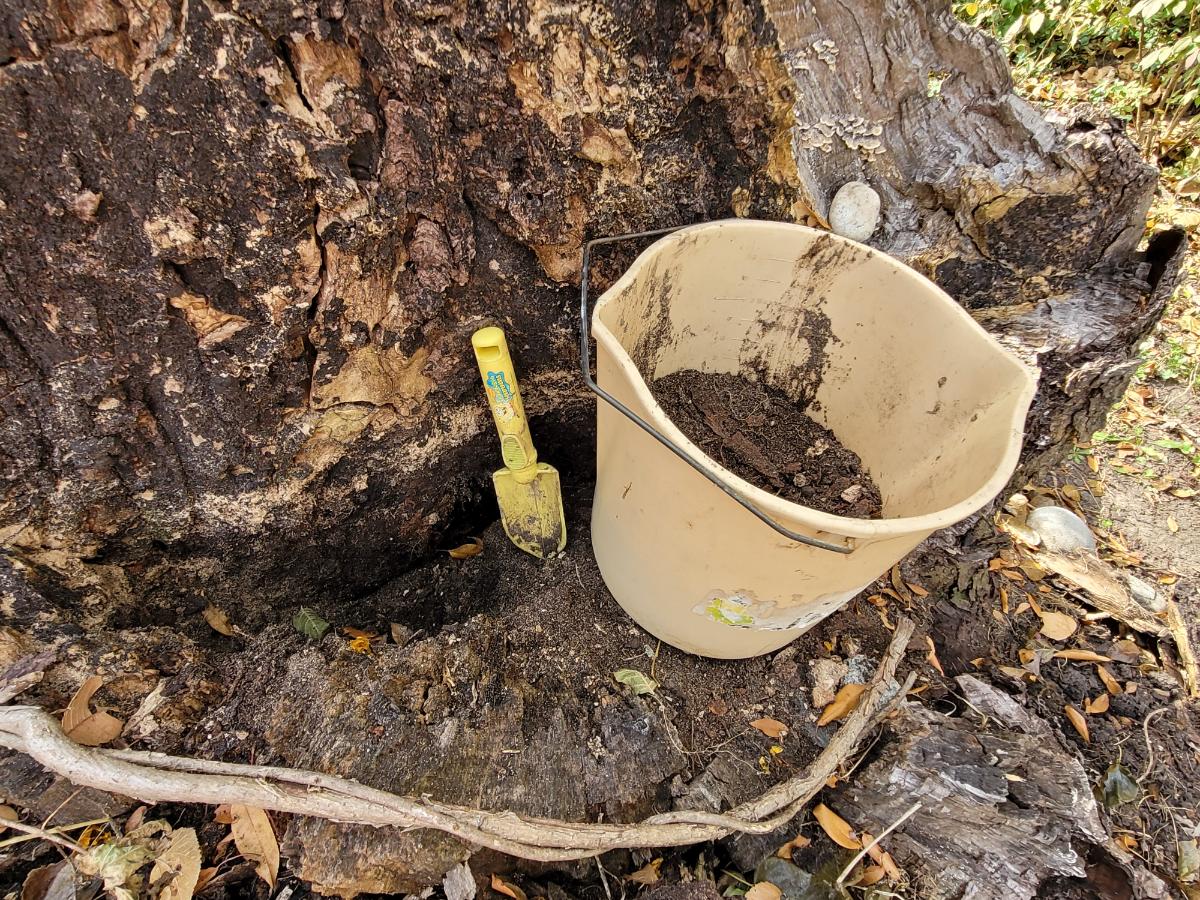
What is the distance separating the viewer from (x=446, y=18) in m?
0.89

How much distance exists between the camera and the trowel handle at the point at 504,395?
1.14 metres

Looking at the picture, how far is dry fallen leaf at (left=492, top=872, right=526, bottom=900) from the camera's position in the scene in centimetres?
102

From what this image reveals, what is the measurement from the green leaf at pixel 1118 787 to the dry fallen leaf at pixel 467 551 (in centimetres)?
147

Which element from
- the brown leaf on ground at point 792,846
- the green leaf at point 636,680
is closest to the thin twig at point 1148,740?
the brown leaf on ground at point 792,846

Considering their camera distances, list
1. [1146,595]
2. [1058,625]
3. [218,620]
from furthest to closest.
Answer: [1146,595]
[1058,625]
[218,620]

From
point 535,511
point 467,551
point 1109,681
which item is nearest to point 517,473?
point 535,511

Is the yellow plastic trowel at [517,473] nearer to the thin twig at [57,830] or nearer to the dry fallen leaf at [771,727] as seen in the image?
the dry fallen leaf at [771,727]

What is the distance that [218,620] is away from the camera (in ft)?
4.30

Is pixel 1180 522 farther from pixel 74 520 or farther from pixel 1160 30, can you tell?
pixel 74 520

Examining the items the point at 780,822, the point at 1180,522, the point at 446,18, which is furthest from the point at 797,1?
the point at 1180,522

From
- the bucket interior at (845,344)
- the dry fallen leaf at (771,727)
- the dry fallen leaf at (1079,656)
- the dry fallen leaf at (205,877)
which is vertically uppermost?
the bucket interior at (845,344)

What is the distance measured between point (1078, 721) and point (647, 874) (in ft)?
3.46

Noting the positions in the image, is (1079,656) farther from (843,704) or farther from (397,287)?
(397,287)

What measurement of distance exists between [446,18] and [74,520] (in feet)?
3.37
